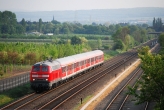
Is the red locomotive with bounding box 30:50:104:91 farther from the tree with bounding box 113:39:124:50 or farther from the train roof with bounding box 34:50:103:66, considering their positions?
the tree with bounding box 113:39:124:50

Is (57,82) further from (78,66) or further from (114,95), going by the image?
(78,66)

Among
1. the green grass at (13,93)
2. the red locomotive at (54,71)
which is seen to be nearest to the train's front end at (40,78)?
the red locomotive at (54,71)

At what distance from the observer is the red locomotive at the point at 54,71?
35.8m

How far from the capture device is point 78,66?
1970 inches

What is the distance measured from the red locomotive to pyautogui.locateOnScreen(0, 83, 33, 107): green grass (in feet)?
5.69

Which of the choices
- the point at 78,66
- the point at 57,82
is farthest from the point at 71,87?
the point at 78,66

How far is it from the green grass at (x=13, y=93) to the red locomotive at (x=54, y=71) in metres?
1.73

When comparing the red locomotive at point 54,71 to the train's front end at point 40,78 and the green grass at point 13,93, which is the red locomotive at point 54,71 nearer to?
the train's front end at point 40,78

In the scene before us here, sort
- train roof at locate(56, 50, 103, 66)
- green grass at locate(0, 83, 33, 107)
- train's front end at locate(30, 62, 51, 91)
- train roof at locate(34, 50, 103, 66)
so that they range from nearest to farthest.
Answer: green grass at locate(0, 83, 33, 107)
train's front end at locate(30, 62, 51, 91)
train roof at locate(34, 50, 103, 66)
train roof at locate(56, 50, 103, 66)

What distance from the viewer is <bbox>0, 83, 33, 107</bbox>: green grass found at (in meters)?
32.4

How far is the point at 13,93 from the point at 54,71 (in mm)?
5272

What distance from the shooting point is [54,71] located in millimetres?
37531

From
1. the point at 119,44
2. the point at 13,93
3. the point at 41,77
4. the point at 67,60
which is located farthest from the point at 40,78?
the point at 119,44

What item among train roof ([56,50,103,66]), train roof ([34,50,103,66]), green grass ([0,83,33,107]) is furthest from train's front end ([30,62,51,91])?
train roof ([56,50,103,66])
